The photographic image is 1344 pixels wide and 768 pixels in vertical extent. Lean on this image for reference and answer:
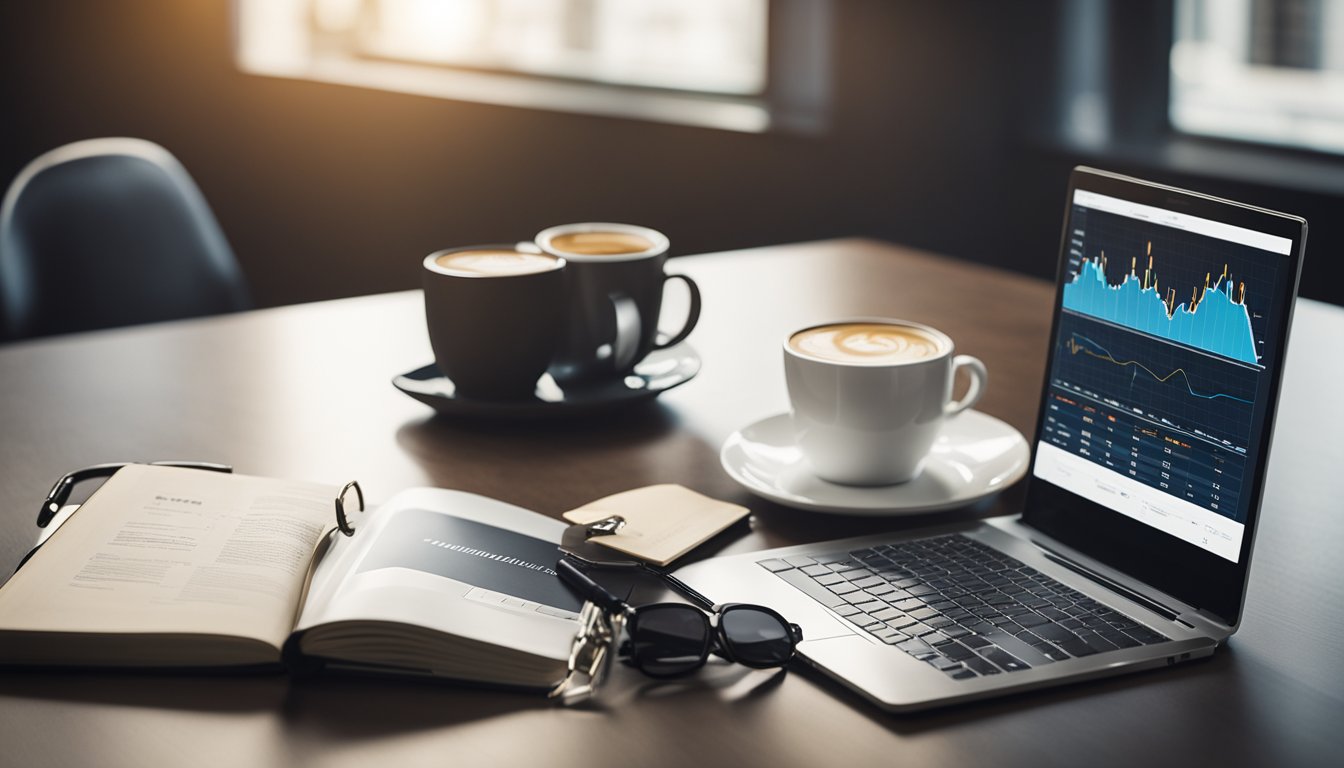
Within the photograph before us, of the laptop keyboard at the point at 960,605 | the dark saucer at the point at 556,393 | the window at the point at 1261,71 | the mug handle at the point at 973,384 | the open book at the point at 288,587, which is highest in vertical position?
the window at the point at 1261,71

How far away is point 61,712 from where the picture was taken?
69 cm

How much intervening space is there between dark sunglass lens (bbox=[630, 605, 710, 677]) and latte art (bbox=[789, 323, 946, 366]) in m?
0.29

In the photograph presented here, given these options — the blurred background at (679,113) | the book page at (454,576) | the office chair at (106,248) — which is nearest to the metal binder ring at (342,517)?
the book page at (454,576)

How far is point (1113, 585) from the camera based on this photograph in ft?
2.68

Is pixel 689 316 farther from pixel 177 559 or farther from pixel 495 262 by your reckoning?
pixel 177 559

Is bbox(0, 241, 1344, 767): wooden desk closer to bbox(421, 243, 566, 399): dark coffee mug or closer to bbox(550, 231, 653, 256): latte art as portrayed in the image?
bbox(421, 243, 566, 399): dark coffee mug

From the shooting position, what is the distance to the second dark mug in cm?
116

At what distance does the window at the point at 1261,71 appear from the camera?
2.29m

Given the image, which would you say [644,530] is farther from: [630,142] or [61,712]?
[630,142]

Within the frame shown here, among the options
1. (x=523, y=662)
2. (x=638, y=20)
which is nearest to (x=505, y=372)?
(x=523, y=662)

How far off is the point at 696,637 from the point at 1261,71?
211cm

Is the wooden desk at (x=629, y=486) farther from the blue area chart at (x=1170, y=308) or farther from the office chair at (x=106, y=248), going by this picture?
the office chair at (x=106, y=248)

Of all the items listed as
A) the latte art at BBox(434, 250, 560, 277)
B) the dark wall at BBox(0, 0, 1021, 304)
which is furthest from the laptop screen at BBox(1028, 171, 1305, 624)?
the dark wall at BBox(0, 0, 1021, 304)

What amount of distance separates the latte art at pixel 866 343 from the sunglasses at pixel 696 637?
0.89ft
